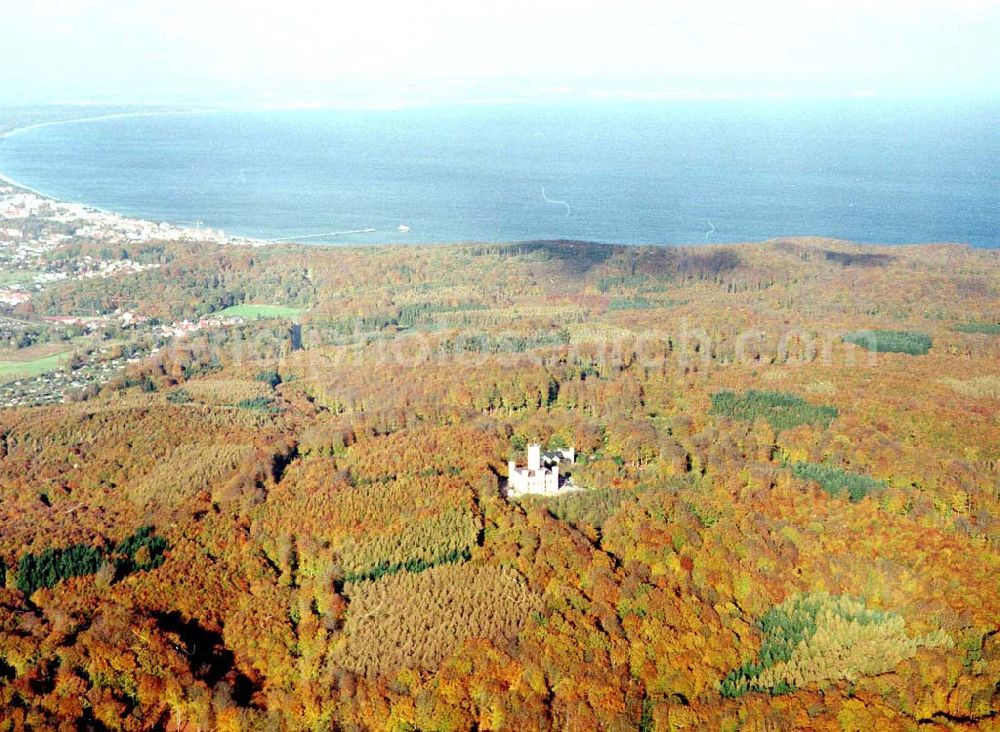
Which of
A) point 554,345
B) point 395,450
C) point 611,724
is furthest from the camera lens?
point 554,345

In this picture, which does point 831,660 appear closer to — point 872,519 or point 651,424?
point 872,519

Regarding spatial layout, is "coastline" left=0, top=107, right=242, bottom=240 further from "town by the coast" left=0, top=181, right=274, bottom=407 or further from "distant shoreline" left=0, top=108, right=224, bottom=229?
"town by the coast" left=0, top=181, right=274, bottom=407

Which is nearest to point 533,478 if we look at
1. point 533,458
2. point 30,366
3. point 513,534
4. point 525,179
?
point 533,458

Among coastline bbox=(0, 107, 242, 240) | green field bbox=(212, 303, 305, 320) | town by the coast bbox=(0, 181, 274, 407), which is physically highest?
coastline bbox=(0, 107, 242, 240)

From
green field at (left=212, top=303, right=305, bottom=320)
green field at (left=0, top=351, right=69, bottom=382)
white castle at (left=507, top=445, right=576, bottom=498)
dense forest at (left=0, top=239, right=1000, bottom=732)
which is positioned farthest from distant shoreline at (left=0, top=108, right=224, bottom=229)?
white castle at (left=507, top=445, right=576, bottom=498)

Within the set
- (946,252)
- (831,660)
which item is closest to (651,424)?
(831,660)

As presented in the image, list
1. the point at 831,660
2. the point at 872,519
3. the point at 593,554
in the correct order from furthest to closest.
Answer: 1. the point at 872,519
2. the point at 593,554
3. the point at 831,660

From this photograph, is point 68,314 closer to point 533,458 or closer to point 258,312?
point 258,312
